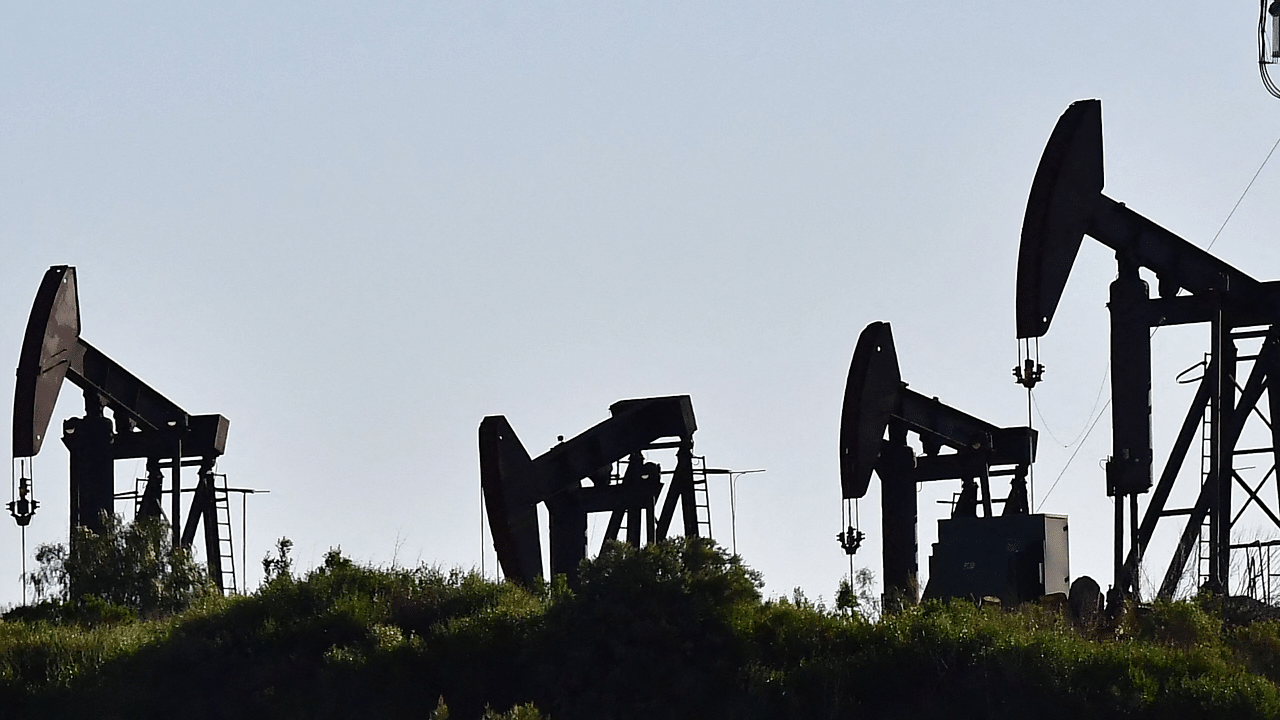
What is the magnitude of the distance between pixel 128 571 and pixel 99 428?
2.05m

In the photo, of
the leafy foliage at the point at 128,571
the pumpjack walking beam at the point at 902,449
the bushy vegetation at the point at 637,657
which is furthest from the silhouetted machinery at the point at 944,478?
the leafy foliage at the point at 128,571

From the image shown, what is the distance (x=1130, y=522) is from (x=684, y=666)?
5.61 metres

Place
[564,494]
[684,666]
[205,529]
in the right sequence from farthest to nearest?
[205,529], [564,494], [684,666]

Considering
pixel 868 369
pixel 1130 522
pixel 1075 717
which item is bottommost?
pixel 1075 717

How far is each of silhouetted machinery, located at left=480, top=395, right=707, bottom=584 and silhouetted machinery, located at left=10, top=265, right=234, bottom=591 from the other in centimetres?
535

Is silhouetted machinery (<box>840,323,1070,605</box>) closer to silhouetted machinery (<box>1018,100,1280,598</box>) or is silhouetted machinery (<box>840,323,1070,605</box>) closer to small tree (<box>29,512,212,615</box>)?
silhouetted machinery (<box>1018,100,1280,598</box>)

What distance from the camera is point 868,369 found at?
2809 centimetres

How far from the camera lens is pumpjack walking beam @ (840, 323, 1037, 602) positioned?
28.1 m

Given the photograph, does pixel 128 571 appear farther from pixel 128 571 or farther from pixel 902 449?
pixel 902 449

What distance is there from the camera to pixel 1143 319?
76.9 ft

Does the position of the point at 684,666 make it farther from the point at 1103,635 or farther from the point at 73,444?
the point at 73,444

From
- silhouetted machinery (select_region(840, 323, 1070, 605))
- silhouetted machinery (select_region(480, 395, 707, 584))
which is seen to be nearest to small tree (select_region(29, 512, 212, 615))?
silhouetted machinery (select_region(480, 395, 707, 584))

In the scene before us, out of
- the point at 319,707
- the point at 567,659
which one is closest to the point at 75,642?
the point at 319,707

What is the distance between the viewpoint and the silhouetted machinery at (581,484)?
1030 inches
